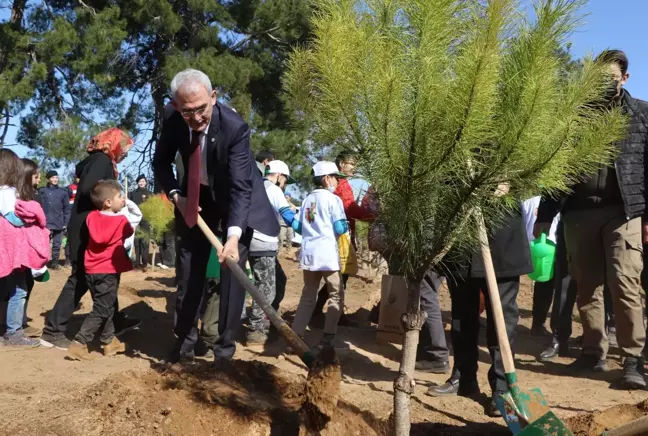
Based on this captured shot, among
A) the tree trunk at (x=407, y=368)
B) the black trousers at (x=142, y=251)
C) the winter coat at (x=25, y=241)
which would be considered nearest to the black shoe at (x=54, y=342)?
the winter coat at (x=25, y=241)

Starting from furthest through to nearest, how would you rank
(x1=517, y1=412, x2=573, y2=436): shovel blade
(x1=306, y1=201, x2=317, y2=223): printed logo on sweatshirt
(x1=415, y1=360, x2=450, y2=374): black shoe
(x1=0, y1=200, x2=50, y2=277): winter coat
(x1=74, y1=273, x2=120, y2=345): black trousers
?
(x1=306, y1=201, x2=317, y2=223): printed logo on sweatshirt → (x1=0, y1=200, x2=50, y2=277): winter coat → (x1=74, y1=273, x2=120, y2=345): black trousers → (x1=415, y1=360, x2=450, y2=374): black shoe → (x1=517, y1=412, x2=573, y2=436): shovel blade

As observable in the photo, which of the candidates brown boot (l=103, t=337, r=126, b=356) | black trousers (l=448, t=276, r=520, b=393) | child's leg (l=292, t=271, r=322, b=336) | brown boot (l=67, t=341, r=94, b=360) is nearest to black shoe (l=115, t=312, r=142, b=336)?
brown boot (l=103, t=337, r=126, b=356)

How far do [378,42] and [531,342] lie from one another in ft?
16.4

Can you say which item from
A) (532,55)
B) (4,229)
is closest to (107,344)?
(4,229)

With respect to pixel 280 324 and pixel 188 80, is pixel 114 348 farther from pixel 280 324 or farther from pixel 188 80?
pixel 280 324

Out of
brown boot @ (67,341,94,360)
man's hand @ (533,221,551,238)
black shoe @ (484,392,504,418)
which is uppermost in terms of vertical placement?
man's hand @ (533,221,551,238)

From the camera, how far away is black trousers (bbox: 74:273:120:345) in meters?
A: 5.58

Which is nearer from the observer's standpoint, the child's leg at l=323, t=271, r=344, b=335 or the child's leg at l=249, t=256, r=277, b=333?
the child's leg at l=323, t=271, r=344, b=335

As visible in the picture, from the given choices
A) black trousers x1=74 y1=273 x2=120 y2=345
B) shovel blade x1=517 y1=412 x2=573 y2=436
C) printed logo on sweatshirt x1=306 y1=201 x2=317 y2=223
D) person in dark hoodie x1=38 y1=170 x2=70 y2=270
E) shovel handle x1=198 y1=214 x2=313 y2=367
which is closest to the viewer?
shovel blade x1=517 y1=412 x2=573 y2=436

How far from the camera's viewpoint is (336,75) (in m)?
2.70

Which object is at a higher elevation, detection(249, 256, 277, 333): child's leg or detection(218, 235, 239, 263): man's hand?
detection(218, 235, 239, 263): man's hand

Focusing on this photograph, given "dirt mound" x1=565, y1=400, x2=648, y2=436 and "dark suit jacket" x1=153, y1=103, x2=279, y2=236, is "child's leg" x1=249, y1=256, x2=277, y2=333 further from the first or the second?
"dirt mound" x1=565, y1=400, x2=648, y2=436

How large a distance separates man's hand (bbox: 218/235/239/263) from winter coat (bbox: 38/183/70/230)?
378 inches

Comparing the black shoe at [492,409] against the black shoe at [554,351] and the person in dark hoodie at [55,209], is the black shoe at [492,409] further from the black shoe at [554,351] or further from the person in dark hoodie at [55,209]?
the person in dark hoodie at [55,209]
